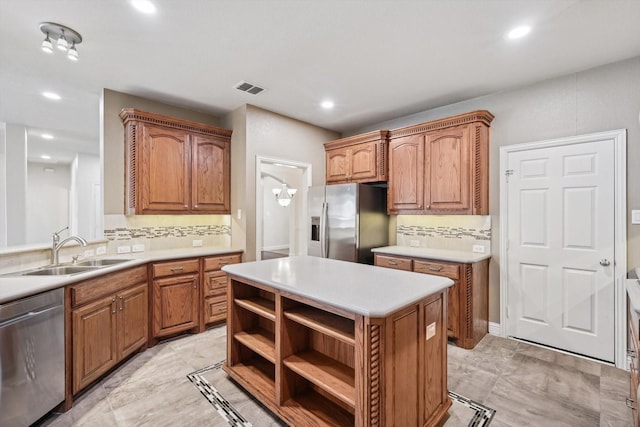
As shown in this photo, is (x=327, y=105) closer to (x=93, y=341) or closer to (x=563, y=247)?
(x=563, y=247)

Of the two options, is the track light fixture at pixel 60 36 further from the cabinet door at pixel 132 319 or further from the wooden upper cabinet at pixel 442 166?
the wooden upper cabinet at pixel 442 166

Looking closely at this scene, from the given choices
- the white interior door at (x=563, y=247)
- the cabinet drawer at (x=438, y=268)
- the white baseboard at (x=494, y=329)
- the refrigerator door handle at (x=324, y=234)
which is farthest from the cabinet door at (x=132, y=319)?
the white interior door at (x=563, y=247)

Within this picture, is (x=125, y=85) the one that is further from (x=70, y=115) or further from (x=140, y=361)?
(x=140, y=361)

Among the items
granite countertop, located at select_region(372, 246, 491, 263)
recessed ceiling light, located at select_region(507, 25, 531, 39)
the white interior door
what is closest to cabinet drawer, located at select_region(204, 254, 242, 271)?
granite countertop, located at select_region(372, 246, 491, 263)

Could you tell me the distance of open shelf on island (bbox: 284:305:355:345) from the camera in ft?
5.11

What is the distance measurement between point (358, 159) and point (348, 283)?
264 cm

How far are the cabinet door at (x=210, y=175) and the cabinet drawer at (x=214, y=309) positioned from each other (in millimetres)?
1096

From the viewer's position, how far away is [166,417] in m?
1.96

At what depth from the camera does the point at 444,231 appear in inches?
146

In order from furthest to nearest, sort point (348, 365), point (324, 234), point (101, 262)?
point (324, 234)
point (101, 262)
point (348, 365)

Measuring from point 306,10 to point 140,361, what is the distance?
322 cm

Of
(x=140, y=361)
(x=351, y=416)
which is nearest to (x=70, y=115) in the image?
(x=140, y=361)

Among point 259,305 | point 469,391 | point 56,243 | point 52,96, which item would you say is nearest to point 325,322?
point 259,305

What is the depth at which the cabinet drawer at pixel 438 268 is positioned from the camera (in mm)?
2971
